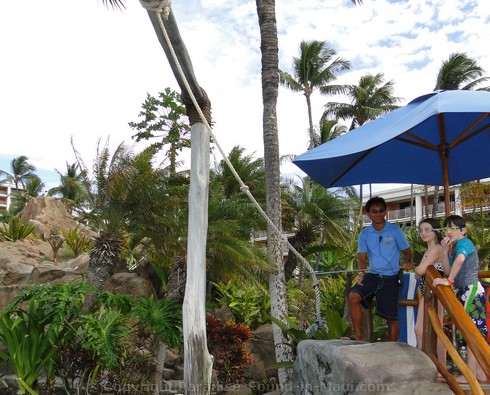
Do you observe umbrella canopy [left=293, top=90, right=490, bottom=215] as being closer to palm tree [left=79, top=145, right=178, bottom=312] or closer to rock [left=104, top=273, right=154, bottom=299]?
palm tree [left=79, top=145, right=178, bottom=312]

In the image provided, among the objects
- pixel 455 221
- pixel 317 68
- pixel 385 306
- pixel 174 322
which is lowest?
pixel 174 322

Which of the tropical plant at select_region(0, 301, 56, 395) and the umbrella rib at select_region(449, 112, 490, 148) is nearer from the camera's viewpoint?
the umbrella rib at select_region(449, 112, 490, 148)

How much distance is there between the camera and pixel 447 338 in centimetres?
357

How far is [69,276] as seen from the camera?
616 inches

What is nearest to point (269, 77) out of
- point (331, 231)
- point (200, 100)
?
point (200, 100)

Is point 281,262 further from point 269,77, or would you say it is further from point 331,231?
point 331,231

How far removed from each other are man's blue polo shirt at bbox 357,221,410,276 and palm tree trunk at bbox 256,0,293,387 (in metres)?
3.81

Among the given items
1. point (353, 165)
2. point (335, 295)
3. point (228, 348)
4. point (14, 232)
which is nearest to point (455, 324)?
point (353, 165)

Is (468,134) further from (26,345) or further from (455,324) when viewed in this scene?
(26,345)

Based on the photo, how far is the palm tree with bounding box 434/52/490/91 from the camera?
28.1 metres

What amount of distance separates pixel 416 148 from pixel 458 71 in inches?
985

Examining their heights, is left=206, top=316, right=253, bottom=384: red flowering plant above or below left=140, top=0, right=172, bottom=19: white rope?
→ below

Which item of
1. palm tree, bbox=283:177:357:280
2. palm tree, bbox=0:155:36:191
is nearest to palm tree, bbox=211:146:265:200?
palm tree, bbox=283:177:357:280

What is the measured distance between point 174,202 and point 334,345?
6.81 metres
